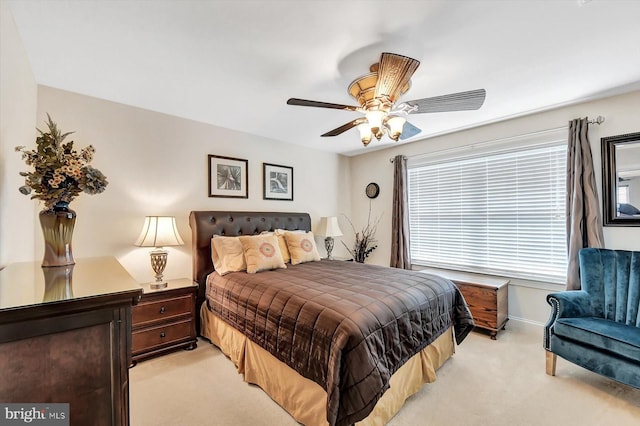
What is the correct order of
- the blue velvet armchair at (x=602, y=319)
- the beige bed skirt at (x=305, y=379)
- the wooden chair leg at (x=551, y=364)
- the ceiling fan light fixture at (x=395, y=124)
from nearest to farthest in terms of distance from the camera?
the beige bed skirt at (x=305, y=379) < the blue velvet armchair at (x=602, y=319) < the ceiling fan light fixture at (x=395, y=124) < the wooden chair leg at (x=551, y=364)

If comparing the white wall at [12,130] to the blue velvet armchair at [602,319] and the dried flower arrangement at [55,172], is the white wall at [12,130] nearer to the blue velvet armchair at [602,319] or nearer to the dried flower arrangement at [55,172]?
the dried flower arrangement at [55,172]

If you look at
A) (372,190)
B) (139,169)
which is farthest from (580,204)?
(139,169)

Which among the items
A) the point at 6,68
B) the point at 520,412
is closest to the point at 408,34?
the point at 6,68

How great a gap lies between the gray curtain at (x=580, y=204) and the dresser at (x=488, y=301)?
0.63 meters

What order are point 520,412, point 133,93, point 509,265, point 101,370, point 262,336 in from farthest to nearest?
point 509,265 → point 133,93 → point 262,336 → point 520,412 → point 101,370

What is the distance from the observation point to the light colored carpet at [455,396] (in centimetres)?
183

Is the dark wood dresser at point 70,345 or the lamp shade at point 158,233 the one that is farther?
the lamp shade at point 158,233

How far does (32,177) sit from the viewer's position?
1.29m

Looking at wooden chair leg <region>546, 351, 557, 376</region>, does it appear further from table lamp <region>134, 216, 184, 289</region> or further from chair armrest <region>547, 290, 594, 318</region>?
table lamp <region>134, 216, 184, 289</region>

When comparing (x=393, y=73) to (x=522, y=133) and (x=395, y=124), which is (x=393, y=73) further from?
(x=522, y=133)

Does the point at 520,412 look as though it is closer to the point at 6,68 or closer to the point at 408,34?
the point at 408,34

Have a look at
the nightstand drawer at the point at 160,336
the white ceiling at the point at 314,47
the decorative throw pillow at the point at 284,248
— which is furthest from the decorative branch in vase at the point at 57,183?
the decorative throw pillow at the point at 284,248

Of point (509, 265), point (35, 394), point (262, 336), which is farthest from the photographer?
point (509, 265)

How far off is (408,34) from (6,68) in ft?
7.73
